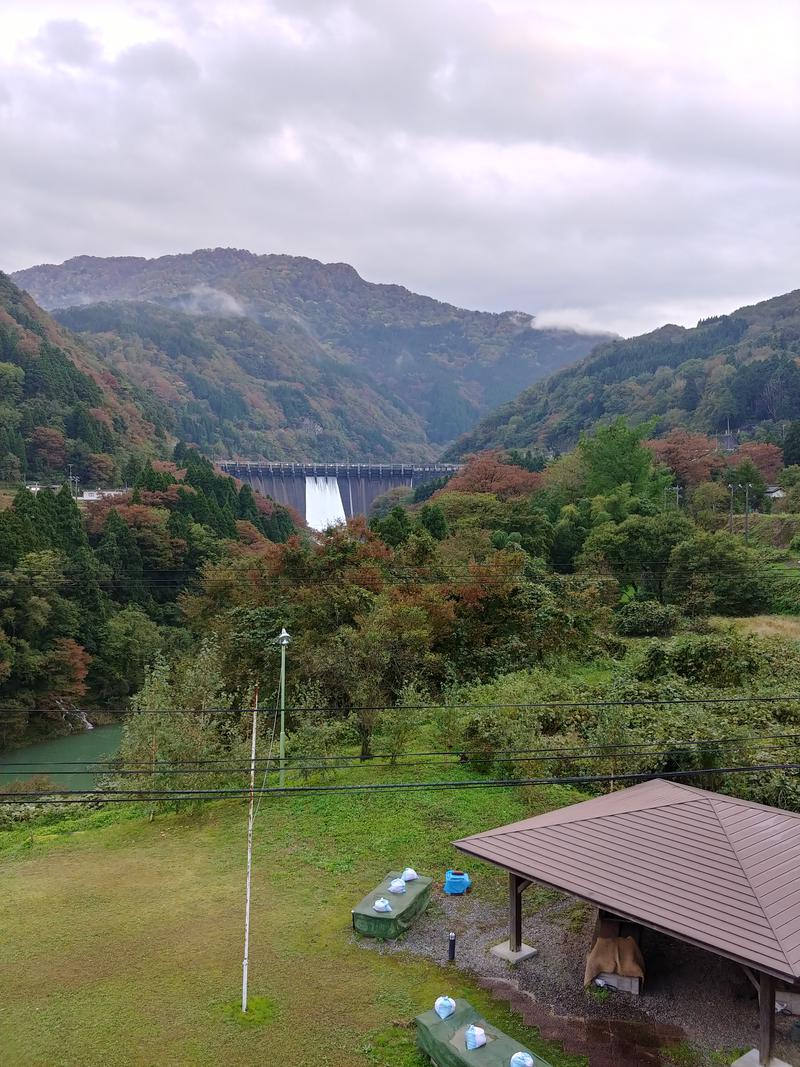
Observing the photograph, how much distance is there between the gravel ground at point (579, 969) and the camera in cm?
850

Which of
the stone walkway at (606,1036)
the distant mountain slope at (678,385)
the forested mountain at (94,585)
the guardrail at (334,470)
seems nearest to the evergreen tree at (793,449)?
the distant mountain slope at (678,385)

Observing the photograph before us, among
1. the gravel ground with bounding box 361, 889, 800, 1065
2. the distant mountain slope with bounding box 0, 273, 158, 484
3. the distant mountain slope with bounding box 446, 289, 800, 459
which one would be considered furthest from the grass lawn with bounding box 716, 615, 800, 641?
the distant mountain slope with bounding box 446, 289, 800, 459

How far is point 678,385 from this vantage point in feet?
304

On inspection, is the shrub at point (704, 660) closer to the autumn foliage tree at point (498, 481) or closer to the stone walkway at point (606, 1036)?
the stone walkway at point (606, 1036)

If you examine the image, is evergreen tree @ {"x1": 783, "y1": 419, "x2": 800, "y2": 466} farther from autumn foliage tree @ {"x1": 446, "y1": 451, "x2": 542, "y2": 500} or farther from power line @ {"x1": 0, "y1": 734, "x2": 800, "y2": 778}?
power line @ {"x1": 0, "y1": 734, "x2": 800, "y2": 778}

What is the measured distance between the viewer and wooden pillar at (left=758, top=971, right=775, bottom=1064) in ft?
24.4

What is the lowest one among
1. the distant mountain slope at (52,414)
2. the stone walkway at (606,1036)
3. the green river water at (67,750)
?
the green river water at (67,750)

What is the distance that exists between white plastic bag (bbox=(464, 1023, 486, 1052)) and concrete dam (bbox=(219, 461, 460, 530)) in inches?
3381

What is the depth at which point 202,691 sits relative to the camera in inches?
660

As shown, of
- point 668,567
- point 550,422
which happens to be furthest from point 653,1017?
point 550,422

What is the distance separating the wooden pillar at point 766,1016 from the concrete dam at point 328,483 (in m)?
85.8

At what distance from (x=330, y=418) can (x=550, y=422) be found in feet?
204

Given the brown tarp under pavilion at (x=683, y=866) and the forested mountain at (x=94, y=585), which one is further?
the forested mountain at (x=94, y=585)

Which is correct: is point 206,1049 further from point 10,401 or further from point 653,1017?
point 10,401
